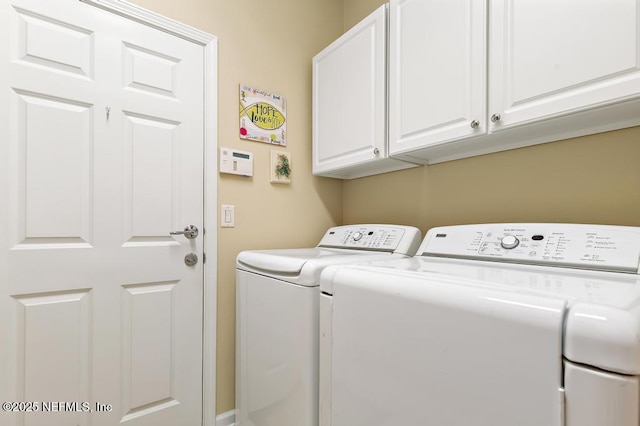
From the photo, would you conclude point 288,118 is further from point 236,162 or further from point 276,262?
point 276,262

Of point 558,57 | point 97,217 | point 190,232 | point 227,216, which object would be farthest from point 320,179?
point 558,57

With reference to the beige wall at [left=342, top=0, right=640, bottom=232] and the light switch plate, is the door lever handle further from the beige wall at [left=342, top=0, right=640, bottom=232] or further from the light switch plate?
the beige wall at [left=342, top=0, right=640, bottom=232]

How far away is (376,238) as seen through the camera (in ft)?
5.50

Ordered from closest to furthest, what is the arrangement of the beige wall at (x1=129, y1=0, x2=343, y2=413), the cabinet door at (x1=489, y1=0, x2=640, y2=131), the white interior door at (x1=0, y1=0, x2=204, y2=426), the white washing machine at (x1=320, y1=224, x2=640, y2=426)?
the white washing machine at (x1=320, y1=224, x2=640, y2=426) → the cabinet door at (x1=489, y1=0, x2=640, y2=131) → the white interior door at (x1=0, y1=0, x2=204, y2=426) → the beige wall at (x1=129, y1=0, x2=343, y2=413)

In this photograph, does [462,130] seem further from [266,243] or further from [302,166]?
[266,243]

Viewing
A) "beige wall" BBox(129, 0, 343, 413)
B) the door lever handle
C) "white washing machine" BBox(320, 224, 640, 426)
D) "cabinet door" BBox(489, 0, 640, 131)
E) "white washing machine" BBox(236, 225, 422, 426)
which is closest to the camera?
"white washing machine" BBox(320, 224, 640, 426)

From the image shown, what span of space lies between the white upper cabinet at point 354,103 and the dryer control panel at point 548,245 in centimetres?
55

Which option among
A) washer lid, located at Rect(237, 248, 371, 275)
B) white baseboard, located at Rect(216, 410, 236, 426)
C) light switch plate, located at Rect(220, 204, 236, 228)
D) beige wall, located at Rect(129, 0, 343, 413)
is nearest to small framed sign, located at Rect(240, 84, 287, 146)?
beige wall, located at Rect(129, 0, 343, 413)

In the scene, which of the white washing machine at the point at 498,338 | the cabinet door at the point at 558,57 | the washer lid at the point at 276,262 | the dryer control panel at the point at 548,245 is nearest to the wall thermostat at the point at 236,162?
the washer lid at the point at 276,262

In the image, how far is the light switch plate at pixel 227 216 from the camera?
168 cm

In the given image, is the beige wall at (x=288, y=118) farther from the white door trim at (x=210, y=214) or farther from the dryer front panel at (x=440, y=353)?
the dryer front panel at (x=440, y=353)

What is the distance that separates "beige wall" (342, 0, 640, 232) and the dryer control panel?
21cm

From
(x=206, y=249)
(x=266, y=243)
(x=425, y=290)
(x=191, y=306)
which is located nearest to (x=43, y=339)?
(x=191, y=306)

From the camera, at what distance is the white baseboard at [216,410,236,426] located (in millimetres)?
1624
